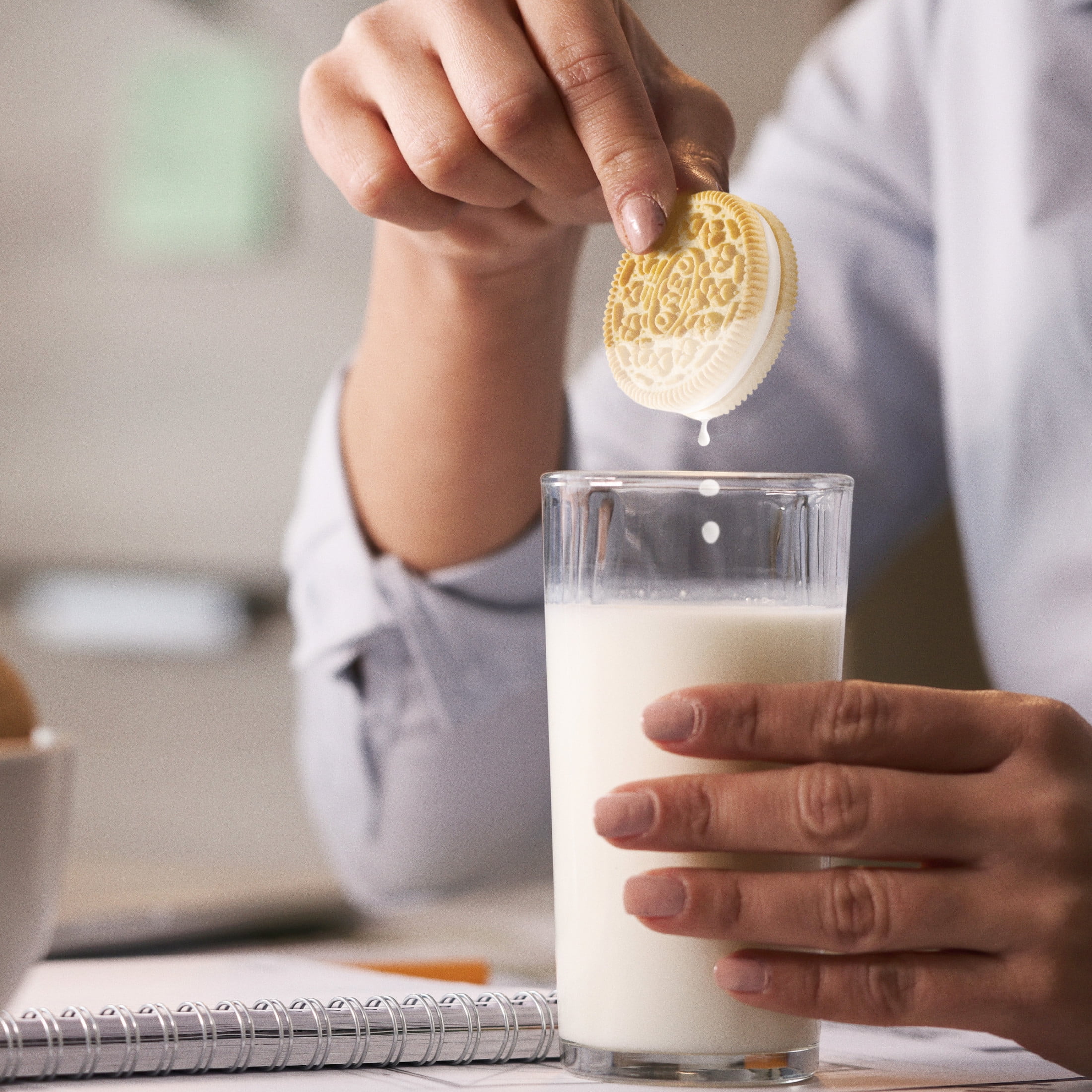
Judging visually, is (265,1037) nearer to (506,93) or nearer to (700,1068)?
(700,1068)

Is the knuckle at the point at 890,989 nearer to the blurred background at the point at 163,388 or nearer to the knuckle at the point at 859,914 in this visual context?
the knuckle at the point at 859,914

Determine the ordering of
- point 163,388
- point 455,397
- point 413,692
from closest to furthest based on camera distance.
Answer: point 455,397
point 413,692
point 163,388

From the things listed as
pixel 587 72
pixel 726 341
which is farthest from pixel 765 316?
pixel 587 72

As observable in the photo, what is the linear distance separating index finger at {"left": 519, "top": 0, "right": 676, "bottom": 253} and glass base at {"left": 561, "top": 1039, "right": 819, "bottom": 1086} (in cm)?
28

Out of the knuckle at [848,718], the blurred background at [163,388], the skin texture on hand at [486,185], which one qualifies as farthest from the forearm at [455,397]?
the blurred background at [163,388]

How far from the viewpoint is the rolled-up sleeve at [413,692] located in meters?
0.86

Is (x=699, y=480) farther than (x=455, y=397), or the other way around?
(x=455, y=397)

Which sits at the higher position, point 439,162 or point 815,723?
point 439,162

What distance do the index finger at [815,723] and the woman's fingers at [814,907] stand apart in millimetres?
37

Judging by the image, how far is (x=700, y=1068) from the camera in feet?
1.41

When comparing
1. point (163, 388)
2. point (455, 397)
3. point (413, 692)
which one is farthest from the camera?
point (163, 388)

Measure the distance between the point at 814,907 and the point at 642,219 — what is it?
0.24m

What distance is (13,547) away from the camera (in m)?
1.84

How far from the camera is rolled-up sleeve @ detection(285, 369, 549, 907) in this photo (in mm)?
856
